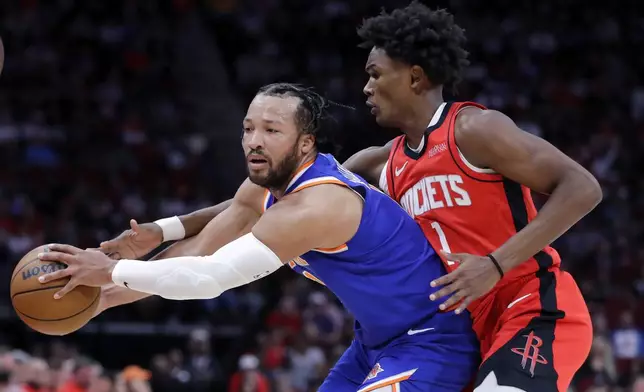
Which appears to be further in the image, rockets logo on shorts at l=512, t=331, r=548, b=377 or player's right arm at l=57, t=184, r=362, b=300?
rockets logo on shorts at l=512, t=331, r=548, b=377

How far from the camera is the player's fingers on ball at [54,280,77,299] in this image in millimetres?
4066

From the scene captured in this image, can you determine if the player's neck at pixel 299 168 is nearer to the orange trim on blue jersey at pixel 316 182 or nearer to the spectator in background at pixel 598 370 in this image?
the orange trim on blue jersey at pixel 316 182

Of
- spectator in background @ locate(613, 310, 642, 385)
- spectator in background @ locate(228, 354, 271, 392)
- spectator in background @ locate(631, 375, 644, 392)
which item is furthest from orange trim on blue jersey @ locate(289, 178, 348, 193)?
spectator in background @ locate(613, 310, 642, 385)

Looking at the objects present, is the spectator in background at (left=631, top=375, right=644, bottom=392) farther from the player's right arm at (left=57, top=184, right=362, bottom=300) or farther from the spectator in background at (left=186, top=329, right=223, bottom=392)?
the player's right arm at (left=57, top=184, right=362, bottom=300)

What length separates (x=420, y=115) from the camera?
458cm

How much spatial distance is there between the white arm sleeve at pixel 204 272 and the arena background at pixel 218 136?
13.8ft

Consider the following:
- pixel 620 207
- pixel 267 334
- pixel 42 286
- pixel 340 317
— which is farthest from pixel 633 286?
pixel 42 286

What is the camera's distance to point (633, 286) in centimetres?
1174

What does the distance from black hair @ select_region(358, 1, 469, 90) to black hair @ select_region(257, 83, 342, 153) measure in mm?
399

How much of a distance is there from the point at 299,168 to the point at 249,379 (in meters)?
5.72

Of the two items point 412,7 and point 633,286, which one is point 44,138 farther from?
point 412,7

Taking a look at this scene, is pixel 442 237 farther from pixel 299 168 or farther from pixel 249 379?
pixel 249 379

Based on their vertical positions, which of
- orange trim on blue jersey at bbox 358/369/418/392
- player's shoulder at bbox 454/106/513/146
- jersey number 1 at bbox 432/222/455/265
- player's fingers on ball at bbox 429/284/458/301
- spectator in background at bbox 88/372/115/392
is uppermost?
player's shoulder at bbox 454/106/513/146

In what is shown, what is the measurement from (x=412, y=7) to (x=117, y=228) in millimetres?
7878
